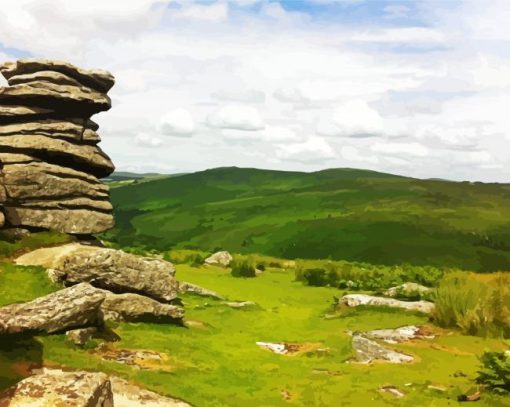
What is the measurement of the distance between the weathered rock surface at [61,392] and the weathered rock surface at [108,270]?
1181 centimetres

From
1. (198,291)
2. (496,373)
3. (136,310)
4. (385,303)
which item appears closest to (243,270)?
(198,291)

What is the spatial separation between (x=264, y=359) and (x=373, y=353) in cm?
478

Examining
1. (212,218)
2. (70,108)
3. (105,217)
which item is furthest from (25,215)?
(212,218)

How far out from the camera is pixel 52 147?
99.5 feet

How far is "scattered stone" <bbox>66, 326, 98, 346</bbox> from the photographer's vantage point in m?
19.8

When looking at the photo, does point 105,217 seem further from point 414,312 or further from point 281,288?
point 414,312

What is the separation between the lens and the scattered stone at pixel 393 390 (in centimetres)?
1812

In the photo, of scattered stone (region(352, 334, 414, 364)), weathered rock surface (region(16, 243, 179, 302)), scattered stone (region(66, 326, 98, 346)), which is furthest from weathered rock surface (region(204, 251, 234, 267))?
scattered stone (region(66, 326, 98, 346))

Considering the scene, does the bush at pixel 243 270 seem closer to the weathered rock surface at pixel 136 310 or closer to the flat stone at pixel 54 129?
the flat stone at pixel 54 129

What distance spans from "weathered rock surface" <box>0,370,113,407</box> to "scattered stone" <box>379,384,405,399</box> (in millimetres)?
9506

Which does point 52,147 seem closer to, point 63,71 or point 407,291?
point 63,71

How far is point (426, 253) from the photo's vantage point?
320 feet

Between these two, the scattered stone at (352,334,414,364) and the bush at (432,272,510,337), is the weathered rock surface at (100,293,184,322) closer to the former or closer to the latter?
the scattered stone at (352,334,414,364)

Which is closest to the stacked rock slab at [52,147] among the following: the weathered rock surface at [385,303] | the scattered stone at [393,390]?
the weathered rock surface at [385,303]
